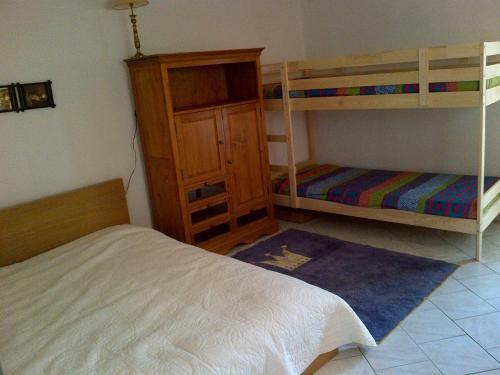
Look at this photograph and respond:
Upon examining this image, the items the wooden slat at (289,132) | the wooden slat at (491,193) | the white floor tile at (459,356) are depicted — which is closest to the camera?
the white floor tile at (459,356)

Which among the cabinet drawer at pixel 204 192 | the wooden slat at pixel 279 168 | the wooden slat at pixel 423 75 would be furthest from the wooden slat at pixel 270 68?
the wooden slat at pixel 423 75

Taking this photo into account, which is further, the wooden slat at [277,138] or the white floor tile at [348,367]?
the wooden slat at [277,138]

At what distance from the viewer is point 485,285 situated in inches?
111

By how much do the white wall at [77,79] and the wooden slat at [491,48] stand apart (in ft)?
7.05

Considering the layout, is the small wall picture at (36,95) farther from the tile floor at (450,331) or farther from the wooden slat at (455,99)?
the wooden slat at (455,99)

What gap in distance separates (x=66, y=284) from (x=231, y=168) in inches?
62.6

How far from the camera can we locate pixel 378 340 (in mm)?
2406

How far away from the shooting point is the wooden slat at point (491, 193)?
10.3 feet

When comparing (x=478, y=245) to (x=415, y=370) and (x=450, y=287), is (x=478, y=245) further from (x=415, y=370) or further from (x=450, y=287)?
(x=415, y=370)

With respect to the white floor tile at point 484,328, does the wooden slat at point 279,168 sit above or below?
above

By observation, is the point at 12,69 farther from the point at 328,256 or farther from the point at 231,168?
the point at 328,256

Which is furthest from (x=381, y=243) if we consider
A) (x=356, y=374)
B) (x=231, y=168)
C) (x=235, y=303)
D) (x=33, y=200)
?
(x=33, y=200)

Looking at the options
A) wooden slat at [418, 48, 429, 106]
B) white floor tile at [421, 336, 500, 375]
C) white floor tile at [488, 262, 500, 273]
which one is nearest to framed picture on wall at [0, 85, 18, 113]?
wooden slat at [418, 48, 429, 106]

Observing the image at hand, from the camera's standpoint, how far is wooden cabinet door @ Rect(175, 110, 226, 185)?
10.9 feet
